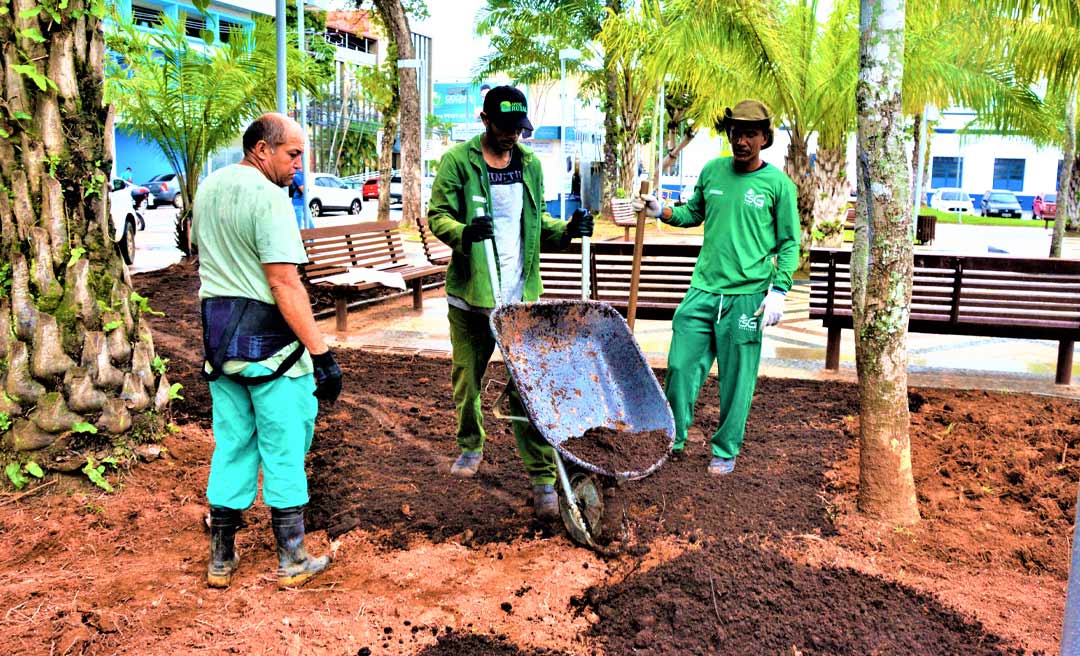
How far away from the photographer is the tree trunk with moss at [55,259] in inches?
166

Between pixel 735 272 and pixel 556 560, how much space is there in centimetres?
173

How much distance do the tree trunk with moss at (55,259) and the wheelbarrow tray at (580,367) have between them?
2026 millimetres

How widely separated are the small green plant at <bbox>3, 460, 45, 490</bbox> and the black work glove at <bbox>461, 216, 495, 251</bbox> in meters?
2.19

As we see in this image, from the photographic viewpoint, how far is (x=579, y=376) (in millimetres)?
4020

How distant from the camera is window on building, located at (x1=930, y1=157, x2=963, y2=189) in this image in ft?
189

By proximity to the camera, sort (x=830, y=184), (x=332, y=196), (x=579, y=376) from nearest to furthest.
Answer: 1. (x=579, y=376)
2. (x=830, y=184)
3. (x=332, y=196)

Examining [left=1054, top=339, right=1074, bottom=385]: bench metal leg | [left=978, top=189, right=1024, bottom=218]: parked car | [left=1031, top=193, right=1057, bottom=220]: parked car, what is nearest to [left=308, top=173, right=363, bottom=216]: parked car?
[left=1031, top=193, right=1057, bottom=220]: parked car

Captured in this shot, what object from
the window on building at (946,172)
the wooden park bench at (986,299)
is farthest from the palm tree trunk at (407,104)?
the window on building at (946,172)

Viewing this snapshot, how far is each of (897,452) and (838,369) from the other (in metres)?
3.28

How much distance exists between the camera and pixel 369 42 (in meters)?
69.2

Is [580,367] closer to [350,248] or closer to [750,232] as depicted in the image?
[750,232]

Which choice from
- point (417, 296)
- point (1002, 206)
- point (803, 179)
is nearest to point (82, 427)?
point (417, 296)

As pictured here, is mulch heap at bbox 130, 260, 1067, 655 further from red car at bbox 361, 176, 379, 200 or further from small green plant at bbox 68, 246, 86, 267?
red car at bbox 361, 176, 379, 200

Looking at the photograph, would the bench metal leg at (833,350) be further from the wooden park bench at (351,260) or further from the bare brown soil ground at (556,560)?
the wooden park bench at (351,260)
